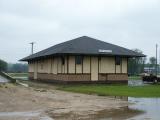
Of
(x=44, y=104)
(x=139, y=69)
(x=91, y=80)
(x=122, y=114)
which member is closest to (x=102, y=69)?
(x=91, y=80)

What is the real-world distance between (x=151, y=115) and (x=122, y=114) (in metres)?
1.10

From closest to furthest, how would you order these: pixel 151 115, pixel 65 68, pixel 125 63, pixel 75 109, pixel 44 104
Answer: pixel 151 115 → pixel 75 109 → pixel 44 104 → pixel 65 68 → pixel 125 63

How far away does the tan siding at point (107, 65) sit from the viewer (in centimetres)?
3744

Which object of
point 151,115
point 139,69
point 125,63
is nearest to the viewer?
point 151,115

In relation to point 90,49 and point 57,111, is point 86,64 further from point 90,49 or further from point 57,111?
point 57,111

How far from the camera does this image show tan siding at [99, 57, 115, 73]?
37438 millimetres

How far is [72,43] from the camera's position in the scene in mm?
38219

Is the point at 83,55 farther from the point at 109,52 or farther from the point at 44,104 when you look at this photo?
the point at 44,104

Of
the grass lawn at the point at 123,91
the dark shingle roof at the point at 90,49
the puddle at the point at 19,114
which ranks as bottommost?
the puddle at the point at 19,114

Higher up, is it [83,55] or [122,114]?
[83,55]

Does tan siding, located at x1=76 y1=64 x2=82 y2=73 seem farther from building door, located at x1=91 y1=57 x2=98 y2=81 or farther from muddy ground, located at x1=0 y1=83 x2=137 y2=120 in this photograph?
muddy ground, located at x1=0 y1=83 x2=137 y2=120

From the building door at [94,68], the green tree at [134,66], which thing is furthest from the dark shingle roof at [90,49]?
the green tree at [134,66]

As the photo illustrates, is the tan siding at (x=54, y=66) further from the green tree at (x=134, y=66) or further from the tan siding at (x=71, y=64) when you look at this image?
the green tree at (x=134, y=66)

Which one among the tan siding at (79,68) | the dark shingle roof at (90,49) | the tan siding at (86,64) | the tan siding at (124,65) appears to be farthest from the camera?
the tan siding at (124,65)
